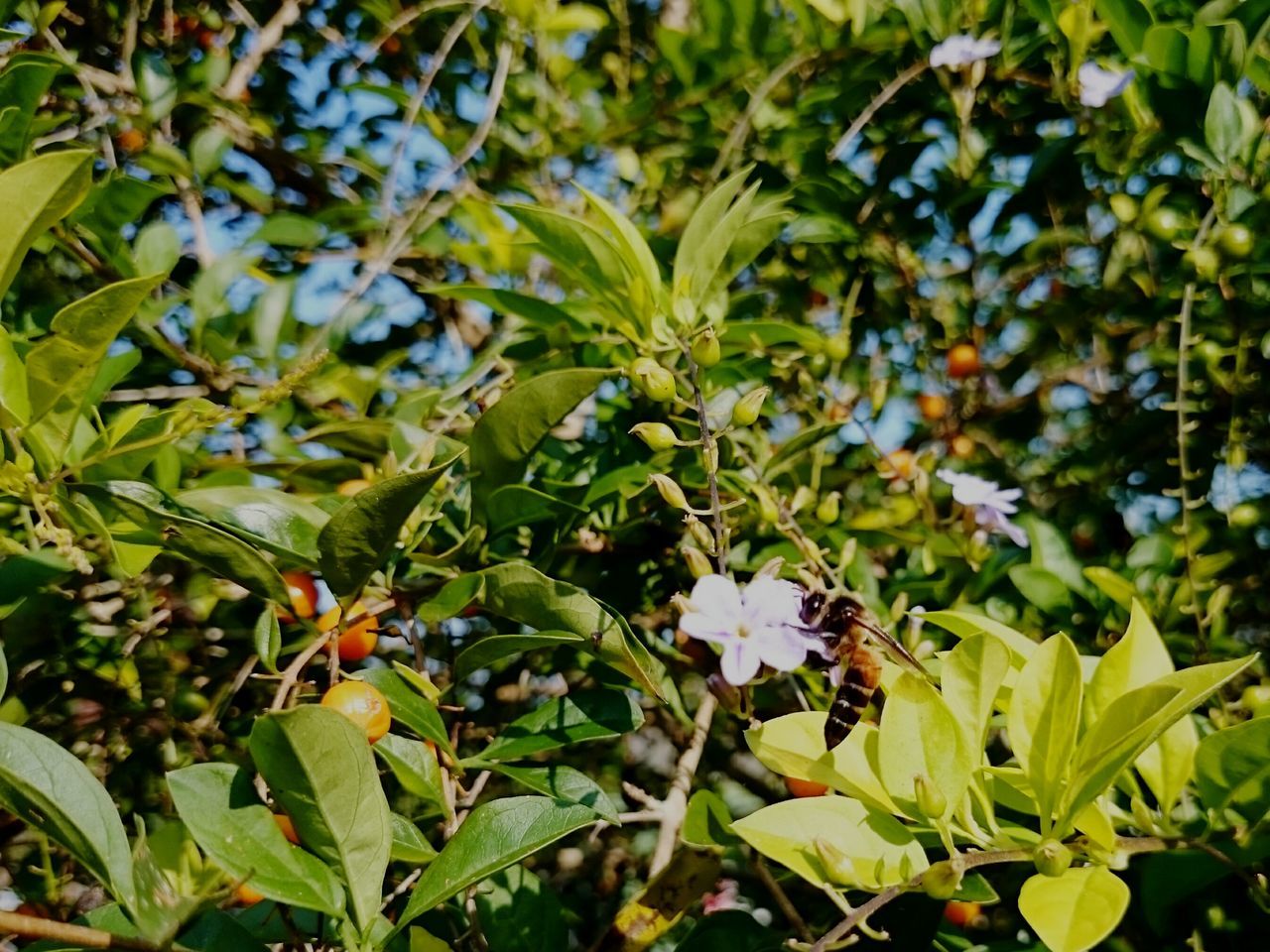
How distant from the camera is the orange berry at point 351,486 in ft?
3.83

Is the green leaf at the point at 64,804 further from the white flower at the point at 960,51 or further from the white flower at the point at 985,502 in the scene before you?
the white flower at the point at 960,51

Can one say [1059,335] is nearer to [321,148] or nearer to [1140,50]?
[1140,50]

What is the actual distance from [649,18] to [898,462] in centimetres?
130

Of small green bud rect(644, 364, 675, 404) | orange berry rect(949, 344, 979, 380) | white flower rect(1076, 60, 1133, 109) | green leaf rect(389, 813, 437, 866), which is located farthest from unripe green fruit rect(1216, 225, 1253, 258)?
green leaf rect(389, 813, 437, 866)

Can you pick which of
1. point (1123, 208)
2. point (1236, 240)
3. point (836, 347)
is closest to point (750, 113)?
point (836, 347)

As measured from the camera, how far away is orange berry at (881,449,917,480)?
52.6 inches

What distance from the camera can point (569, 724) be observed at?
904mm

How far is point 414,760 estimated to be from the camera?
2.95 feet

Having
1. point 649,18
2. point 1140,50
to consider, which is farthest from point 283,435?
point 649,18

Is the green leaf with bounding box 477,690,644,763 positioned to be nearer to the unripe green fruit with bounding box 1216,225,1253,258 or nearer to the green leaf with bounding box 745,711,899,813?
the green leaf with bounding box 745,711,899,813

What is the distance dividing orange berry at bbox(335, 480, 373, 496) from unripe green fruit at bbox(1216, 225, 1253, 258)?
1.01m

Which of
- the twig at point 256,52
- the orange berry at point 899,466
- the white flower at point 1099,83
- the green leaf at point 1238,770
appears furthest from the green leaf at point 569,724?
the twig at point 256,52

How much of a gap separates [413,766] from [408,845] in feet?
0.22

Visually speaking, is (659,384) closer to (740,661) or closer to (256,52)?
(740,661)
